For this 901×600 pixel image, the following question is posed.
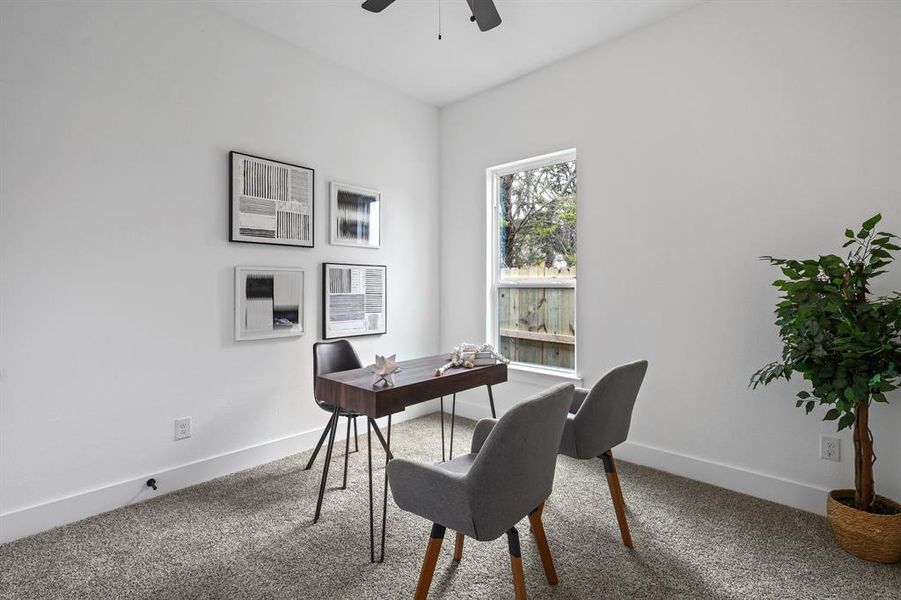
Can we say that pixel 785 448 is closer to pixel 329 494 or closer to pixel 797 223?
pixel 797 223

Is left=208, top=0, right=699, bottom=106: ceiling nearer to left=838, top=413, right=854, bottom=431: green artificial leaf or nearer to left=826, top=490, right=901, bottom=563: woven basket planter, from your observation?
left=838, top=413, right=854, bottom=431: green artificial leaf

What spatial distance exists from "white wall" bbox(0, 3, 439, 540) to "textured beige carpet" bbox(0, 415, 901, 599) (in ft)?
1.23

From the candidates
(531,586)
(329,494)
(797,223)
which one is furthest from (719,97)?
(329,494)

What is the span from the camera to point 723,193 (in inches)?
111

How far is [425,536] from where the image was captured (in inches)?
89.2

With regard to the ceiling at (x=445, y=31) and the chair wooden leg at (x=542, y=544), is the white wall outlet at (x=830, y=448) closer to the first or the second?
the chair wooden leg at (x=542, y=544)

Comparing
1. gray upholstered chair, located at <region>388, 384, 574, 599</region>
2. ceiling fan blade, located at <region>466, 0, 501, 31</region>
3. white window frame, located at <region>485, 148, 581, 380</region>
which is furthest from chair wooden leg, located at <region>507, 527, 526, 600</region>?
ceiling fan blade, located at <region>466, 0, 501, 31</region>

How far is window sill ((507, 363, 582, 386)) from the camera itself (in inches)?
140

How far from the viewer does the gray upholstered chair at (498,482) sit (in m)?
1.43

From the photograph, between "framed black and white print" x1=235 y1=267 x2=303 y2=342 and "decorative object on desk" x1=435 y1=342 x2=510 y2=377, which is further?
"framed black and white print" x1=235 y1=267 x2=303 y2=342

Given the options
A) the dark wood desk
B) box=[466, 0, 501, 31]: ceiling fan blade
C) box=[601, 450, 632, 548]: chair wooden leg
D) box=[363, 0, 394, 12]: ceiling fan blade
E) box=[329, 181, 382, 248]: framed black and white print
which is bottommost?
box=[601, 450, 632, 548]: chair wooden leg

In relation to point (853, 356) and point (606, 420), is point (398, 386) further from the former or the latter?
point (853, 356)

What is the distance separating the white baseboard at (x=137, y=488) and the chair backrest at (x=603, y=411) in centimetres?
217

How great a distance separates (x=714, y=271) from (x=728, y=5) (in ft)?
5.13
